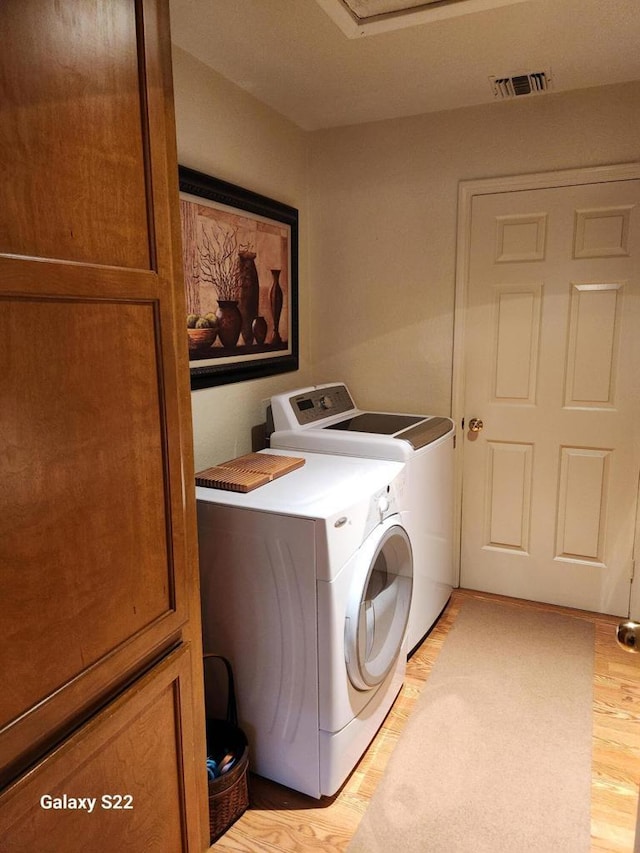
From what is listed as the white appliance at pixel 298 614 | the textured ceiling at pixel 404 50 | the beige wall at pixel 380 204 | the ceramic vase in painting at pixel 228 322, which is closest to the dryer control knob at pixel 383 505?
the white appliance at pixel 298 614

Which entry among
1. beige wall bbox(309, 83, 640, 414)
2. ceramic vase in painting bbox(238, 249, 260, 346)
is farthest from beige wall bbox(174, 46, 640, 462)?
ceramic vase in painting bbox(238, 249, 260, 346)

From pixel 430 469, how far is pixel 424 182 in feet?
4.45

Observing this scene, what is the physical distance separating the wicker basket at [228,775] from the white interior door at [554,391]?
1564mm

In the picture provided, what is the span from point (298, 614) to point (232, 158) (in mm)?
1758

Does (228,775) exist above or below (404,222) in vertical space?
below

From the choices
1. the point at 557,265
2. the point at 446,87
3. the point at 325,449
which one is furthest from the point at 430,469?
the point at 446,87

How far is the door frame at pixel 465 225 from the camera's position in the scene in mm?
2479

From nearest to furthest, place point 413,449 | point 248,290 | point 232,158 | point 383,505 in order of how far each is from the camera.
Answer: point 383,505
point 413,449
point 232,158
point 248,290

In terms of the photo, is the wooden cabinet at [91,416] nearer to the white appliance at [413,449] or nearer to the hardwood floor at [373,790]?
the hardwood floor at [373,790]

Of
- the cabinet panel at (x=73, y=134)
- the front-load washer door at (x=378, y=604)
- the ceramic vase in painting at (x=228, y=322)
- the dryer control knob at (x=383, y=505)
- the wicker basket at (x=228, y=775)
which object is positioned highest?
the cabinet panel at (x=73, y=134)

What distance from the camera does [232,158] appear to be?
2.37m

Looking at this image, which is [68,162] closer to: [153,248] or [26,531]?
[153,248]

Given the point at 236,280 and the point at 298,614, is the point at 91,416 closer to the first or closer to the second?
the point at 298,614

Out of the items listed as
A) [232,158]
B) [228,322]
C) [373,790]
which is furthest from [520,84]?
[373,790]
